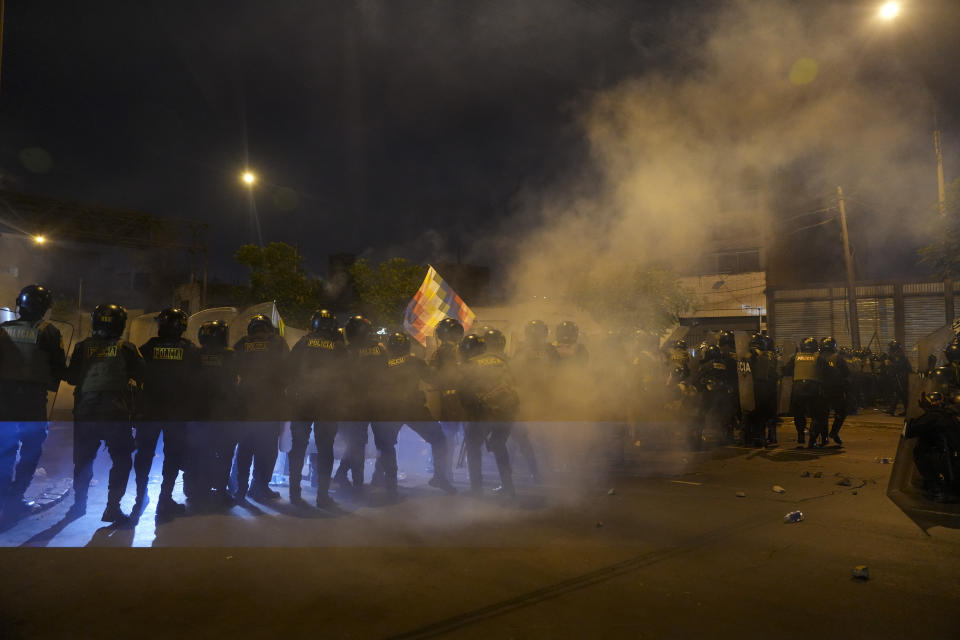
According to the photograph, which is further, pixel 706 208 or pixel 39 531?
pixel 706 208

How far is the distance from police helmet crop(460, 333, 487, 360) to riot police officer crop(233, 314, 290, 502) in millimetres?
1816

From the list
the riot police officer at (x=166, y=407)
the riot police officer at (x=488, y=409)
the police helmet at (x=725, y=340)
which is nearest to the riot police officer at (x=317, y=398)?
the riot police officer at (x=166, y=407)

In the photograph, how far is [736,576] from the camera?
12.0ft

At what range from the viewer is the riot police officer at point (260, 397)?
5867 millimetres

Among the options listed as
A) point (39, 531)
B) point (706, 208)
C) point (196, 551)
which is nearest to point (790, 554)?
point (196, 551)

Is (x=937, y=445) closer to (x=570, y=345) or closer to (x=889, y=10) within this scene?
(x=570, y=345)

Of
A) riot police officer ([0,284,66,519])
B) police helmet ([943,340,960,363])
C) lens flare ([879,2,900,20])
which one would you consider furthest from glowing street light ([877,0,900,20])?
riot police officer ([0,284,66,519])

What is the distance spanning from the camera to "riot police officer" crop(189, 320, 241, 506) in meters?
5.63

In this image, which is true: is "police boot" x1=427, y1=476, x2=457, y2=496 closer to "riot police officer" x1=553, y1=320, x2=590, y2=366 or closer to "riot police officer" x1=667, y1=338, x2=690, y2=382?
"riot police officer" x1=553, y1=320, x2=590, y2=366

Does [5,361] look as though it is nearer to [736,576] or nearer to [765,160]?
[736,576]

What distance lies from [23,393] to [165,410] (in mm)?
1109

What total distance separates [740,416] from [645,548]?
247 inches

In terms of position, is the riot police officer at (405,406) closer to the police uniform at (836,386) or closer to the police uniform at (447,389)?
the police uniform at (447,389)

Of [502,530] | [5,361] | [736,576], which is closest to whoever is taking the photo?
[736,576]
